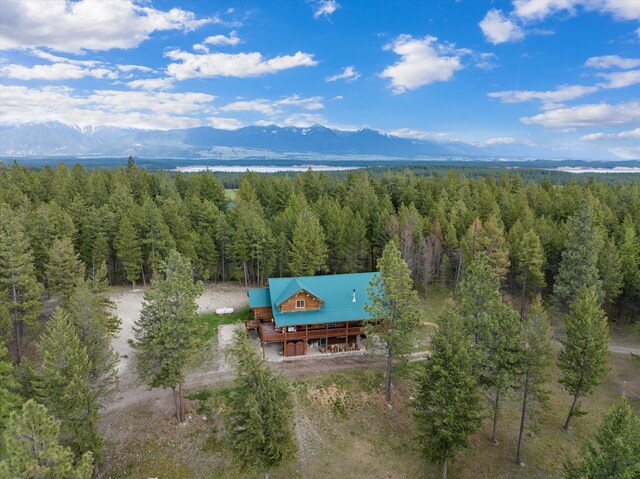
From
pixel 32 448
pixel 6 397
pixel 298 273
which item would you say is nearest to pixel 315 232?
pixel 298 273

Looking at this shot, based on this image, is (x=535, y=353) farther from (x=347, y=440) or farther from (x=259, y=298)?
(x=259, y=298)

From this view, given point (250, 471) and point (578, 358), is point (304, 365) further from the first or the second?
point (578, 358)

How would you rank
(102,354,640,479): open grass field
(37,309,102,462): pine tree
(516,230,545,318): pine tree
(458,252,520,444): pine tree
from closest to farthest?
(37,309,102,462): pine tree, (102,354,640,479): open grass field, (458,252,520,444): pine tree, (516,230,545,318): pine tree

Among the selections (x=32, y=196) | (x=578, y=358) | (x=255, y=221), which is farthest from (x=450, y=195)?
(x=32, y=196)

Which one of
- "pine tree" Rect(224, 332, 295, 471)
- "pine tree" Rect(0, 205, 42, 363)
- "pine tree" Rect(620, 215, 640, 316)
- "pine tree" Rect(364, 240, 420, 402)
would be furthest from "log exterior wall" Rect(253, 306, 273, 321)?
"pine tree" Rect(620, 215, 640, 316)

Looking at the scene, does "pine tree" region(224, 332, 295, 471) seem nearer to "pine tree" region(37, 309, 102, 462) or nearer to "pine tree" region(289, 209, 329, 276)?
"pine tree" region(37, 309, 102, 462)

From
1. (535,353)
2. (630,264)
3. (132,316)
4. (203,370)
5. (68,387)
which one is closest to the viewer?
(68,387)

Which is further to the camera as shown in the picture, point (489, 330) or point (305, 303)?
point (305, 303)
